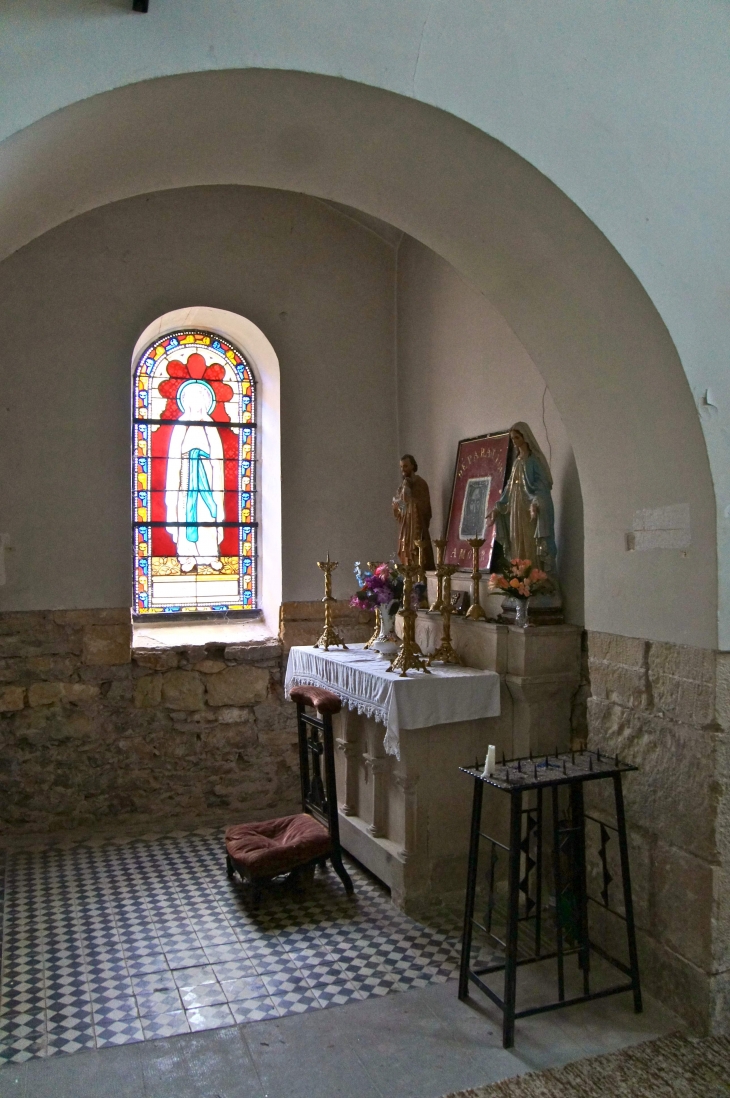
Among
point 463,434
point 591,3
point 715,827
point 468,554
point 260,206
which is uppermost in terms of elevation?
point 260,206

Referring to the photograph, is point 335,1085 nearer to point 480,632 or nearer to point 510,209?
point 480,632

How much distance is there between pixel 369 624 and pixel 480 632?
74.6 inches

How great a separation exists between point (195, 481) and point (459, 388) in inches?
80.8

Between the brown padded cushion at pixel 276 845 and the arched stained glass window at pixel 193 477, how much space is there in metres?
2.03

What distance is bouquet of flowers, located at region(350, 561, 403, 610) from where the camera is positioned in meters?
4.96

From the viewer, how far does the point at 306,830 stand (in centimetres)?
450

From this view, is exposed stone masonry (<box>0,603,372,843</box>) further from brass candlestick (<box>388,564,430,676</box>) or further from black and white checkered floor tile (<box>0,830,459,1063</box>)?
brass candlestick (<box>388,564,430,676</box>)

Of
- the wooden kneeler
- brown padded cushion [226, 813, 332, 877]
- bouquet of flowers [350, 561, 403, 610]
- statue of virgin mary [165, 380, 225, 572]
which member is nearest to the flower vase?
bouquet of flowers [350, 561, 403, 610]

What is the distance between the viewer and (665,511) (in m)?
3.35

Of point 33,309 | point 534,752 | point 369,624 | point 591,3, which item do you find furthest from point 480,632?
point 33,309

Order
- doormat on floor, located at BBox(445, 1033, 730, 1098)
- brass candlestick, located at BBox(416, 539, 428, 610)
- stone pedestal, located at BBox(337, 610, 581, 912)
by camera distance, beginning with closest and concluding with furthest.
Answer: doormat on floor, located at BBox(445, 1033, 730, 1098) < stone pedestal, located at BBox(337, 610, 581, 912) < brass candlestick, located at BBox(416, 539, 428, 610)

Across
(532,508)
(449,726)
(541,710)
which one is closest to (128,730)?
(449,726)

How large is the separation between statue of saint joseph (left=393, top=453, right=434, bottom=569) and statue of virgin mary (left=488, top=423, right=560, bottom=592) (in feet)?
3.37

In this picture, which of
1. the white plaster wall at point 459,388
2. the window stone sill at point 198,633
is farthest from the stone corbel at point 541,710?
the window stone sill at point 198,633
